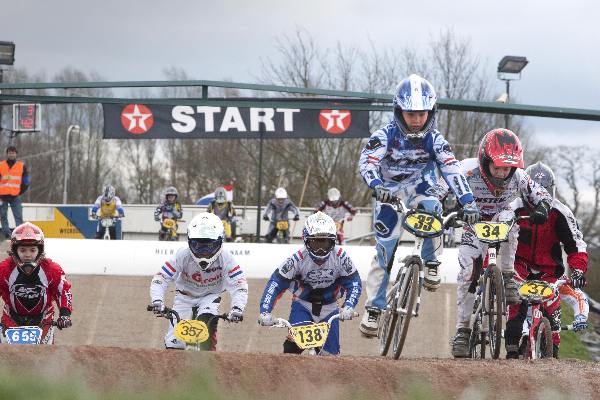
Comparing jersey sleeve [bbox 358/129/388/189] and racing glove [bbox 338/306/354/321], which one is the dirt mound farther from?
racing glove [bbox 338/306/354/321]

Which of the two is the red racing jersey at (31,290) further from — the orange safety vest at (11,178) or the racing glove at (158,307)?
the orange safety vest at (11,178)

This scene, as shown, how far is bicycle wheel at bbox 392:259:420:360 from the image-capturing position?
9.24 meters

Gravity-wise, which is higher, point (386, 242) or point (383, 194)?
point (383, 194)

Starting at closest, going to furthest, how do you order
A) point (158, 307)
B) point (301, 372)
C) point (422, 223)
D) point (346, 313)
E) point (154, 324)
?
point (301, 372), point (422, 223), point (346, 313), point (158, 307), point (154, 324)

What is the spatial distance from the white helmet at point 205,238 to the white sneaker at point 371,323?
6.98 feet

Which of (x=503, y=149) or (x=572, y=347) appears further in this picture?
(x=572, y=347)

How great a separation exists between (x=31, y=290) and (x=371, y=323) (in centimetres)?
388

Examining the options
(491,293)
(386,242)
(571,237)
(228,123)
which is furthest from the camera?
(228,123)

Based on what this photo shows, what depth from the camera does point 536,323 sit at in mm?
11172

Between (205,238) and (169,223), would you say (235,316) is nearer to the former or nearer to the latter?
(205,238)

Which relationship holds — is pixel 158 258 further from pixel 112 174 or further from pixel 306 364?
pixel 112 174

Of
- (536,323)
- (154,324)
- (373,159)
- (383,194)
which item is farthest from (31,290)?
(154,324)

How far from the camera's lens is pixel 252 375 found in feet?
23.7

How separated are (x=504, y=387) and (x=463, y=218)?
89.5 inches
